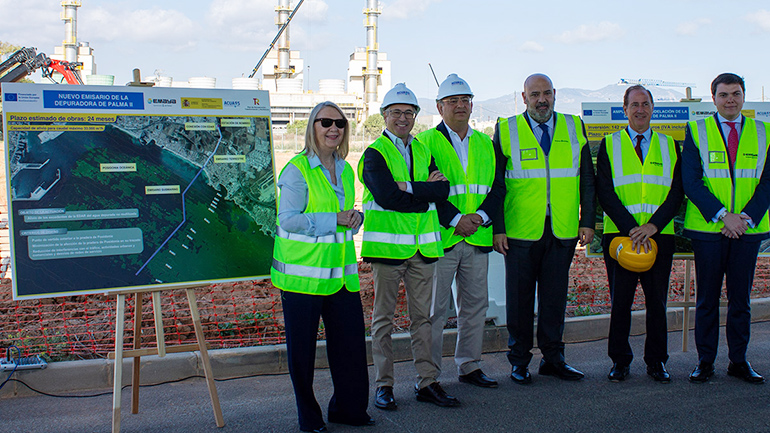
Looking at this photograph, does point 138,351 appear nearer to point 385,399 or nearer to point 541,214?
point 385,399

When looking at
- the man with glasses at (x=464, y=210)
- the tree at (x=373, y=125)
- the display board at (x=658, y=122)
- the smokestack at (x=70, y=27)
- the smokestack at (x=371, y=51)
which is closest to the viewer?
the man with glasses at (x=464, y=210)

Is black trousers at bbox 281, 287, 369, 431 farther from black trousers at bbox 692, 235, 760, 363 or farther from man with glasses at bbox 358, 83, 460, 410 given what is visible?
black trousers at bbox 692, 235, 760, 363

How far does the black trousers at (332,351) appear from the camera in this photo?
3.89 metres

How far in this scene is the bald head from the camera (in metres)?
4.83

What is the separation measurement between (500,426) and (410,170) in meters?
1.74

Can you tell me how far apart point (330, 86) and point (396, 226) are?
97.5 m

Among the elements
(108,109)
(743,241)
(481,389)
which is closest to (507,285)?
(481,389)

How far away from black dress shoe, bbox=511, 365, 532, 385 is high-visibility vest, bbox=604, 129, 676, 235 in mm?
1394

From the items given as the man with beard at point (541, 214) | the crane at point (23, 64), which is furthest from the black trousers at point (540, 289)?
the crane at point (23, 64)

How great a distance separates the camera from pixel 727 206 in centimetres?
483

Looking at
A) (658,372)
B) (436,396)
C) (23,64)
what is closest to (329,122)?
(436,396)

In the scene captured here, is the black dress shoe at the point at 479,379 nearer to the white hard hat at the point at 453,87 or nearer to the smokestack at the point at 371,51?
the white hard hat at the point at 453,87

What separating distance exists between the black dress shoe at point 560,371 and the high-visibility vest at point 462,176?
1.13 m

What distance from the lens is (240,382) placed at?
4949mm
